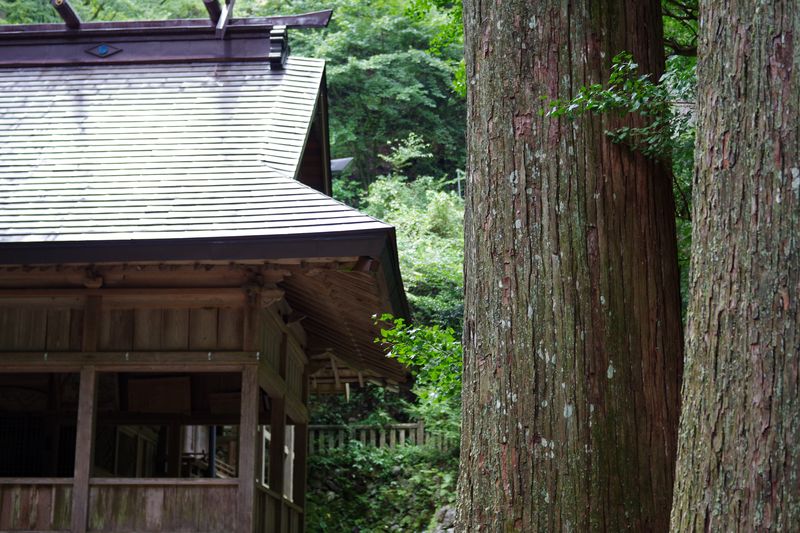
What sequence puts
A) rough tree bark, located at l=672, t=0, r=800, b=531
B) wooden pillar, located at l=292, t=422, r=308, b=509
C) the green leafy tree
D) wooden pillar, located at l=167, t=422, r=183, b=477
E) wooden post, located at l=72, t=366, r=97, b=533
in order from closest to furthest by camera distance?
1. rough tree bark, located at l=672, t=0, r=800, b=531
2. wooden post, located at l=72, t=366, r=97, b=533
3. wooden pillar, located at l=292, t=422, r=308, b=509
4. wooden pillar, located at l=167, t=422, r=183, b=477
5. the green leafy tree

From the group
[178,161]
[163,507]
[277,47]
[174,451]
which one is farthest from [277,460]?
[277,47]

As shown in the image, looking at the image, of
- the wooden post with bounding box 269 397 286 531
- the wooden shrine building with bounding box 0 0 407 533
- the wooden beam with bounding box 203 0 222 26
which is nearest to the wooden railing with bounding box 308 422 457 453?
→ the wooden shrine building with bounding box 0 0 407 533

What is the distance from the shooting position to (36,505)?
708cm

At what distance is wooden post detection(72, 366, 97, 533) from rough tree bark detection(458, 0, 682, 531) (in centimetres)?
477

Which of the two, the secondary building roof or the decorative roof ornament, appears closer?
the secondary building roof

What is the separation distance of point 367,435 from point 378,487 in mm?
1476

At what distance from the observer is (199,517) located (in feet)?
23.0

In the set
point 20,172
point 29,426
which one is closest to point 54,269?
point 20,172

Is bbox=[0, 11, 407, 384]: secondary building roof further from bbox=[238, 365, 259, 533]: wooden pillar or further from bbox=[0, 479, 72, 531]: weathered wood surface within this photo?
bbox=[0, 479, 72, 531]: weathered wood surface

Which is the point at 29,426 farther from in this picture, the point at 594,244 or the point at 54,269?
the point at 594,244

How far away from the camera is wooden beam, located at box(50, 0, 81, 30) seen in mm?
10328

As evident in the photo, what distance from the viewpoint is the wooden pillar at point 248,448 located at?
7020mm

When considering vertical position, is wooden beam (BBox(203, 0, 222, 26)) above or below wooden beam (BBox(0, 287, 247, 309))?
above

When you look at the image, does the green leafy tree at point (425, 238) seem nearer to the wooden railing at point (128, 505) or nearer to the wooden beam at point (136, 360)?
the wooden beam at point (136, 360)
